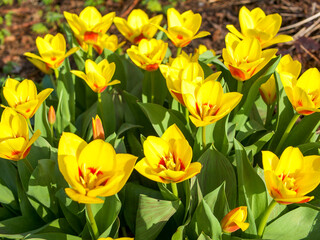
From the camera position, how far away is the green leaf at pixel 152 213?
132 cm

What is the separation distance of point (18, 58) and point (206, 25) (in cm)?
161

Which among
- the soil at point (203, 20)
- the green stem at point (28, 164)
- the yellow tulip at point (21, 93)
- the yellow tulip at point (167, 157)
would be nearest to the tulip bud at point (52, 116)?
the yellow tulip at point (21, 93)

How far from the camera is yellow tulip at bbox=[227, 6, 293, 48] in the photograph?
5.47ft

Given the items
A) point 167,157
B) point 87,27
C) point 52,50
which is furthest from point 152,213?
point 87,27

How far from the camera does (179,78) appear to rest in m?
1.49

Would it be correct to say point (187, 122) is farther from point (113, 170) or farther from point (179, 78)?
point (113, 170)

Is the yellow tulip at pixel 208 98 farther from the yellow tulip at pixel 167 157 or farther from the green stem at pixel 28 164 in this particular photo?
the green stem at pixel 28 164

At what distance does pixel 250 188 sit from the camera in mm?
1346

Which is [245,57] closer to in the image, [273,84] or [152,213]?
[273,84]

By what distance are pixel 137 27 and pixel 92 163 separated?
102 centimetres

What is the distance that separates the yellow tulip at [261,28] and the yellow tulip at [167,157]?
0.65 m

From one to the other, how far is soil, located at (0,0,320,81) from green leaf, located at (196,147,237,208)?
1.58m

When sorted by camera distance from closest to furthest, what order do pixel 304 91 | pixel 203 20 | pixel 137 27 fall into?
pixel 304 91 → pixel 137 27 → pixel 203 20

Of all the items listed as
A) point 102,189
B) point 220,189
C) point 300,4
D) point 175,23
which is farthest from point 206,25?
point 102,189
